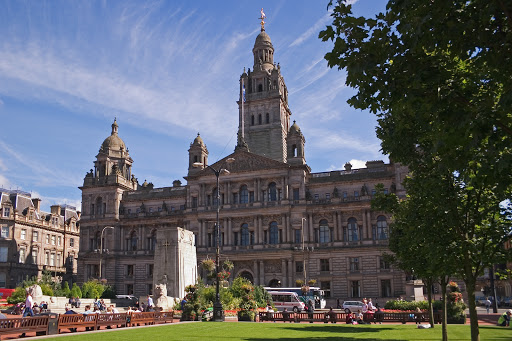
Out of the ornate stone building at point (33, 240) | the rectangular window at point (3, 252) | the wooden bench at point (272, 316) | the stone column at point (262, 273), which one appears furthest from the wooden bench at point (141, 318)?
the rectangular window at point (3, 252)

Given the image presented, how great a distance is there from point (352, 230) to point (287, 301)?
19.3m

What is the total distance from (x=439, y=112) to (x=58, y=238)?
92.0 m

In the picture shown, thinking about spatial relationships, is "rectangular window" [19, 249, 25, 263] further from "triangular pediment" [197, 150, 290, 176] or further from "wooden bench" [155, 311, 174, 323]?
"wooden bench" [155, 311, 174, 323]

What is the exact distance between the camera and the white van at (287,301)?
53.3 m

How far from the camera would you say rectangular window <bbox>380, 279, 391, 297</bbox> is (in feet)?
217

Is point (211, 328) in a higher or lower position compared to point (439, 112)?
lower

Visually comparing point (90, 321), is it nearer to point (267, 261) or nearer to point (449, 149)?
point (449, 149)

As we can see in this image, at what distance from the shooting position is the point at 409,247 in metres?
26.7

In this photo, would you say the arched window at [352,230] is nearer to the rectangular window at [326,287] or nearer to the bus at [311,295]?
the rectangular window at [326,287]

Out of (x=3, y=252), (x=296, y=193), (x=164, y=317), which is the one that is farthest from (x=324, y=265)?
(x=3, y=252)

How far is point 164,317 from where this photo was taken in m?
34.2

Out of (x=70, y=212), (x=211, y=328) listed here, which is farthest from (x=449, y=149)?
(x=70, y=212)

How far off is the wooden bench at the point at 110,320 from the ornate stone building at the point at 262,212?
3525 centimetres

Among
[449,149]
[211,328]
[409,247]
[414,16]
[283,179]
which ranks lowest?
[211,328]
